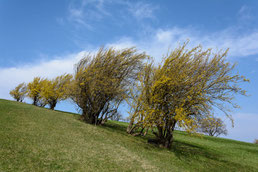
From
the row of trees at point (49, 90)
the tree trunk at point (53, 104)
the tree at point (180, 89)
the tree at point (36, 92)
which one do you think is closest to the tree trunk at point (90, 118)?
the tree at point (180, 89)

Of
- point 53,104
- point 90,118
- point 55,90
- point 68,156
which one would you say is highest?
point 55,90

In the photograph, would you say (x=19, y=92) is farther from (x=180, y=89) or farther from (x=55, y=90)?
(x=180, y=89)

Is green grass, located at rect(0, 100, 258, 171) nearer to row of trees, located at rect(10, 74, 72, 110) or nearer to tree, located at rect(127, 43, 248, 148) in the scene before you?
tree, located at rect(127, 43, 248, 148)

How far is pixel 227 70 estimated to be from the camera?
18.0 metres

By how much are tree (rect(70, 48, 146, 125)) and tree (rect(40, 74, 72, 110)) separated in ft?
62.1

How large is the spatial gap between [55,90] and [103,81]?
25.1 m

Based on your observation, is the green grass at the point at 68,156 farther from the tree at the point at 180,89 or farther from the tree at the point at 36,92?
the tree at the point at 36,92

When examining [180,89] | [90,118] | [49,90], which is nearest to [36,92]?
[49,90]

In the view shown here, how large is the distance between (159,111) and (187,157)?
4753mm

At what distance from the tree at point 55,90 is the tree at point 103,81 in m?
18.9

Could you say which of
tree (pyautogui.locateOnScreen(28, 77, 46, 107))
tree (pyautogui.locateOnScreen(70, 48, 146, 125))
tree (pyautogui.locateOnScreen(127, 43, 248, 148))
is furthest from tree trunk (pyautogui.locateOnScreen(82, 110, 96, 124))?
tree (pyautogui.locateOnScreen(28, 77, 46, 107))

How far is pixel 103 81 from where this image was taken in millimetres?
23562

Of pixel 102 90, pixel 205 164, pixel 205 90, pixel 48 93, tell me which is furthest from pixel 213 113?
pixel 48 93

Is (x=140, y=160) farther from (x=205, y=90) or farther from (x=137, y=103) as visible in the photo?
(x=205, y=90)
